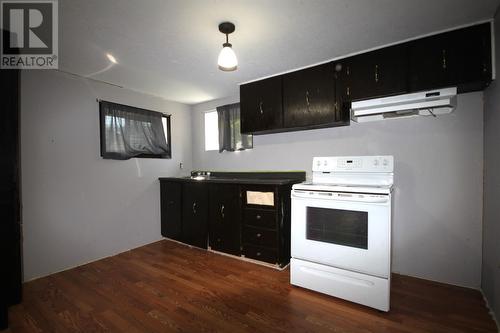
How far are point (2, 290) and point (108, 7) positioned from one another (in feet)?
7.40

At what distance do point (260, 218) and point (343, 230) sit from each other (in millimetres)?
1001

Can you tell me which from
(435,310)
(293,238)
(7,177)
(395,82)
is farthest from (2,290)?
(395,82)

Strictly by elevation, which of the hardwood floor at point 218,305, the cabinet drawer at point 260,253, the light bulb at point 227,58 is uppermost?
the light bulb at point 227,58

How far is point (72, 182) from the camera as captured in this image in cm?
275

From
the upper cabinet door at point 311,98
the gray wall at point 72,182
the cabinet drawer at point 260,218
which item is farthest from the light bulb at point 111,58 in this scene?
the cabinet drawer at point 260,218

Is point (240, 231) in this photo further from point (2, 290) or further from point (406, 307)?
point (2, 290)

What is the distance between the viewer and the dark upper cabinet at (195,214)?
3.22 metres

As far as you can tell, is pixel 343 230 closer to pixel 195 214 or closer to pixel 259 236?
pixel 259 236

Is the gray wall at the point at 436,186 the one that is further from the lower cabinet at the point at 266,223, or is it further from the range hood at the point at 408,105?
the lower cabinet at the point at 266,223

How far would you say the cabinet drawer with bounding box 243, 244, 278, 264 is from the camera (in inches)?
104

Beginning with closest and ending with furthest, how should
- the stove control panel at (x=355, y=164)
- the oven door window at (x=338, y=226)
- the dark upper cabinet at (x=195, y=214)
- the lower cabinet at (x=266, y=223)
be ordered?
the oven door window at (x=338, y=226) → the stove control panel at (x=355, y=164) → the lower cabinet at (x=266, y=223) → the dark upper cabinet at (x=195, y=214)

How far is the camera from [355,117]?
2.57 metres

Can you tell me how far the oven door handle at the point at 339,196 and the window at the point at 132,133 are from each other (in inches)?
96.9

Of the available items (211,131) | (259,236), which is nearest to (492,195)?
(259,236)
